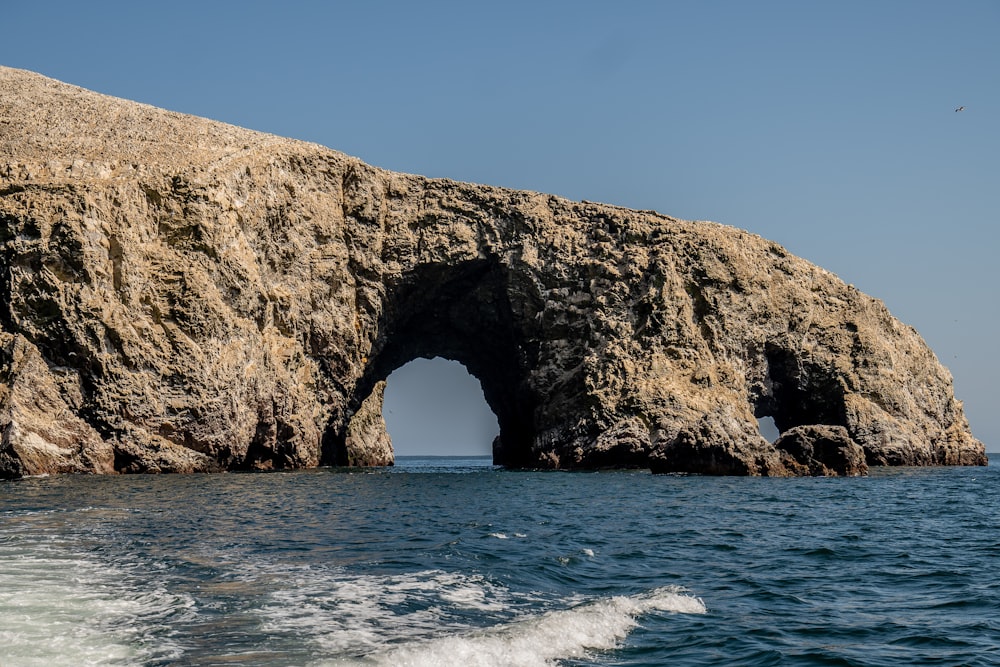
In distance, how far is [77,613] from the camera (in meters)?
10.2

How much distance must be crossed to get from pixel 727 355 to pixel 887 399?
39.9ft

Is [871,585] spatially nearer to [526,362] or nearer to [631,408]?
[631,408]

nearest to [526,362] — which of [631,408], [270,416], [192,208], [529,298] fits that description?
[529,298]

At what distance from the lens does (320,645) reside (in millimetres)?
9227

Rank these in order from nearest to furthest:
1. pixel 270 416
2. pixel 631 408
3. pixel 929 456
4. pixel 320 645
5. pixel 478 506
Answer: pixel 320 645 → pixel 478 506 → pixel 270 416 → pixel 631 408 → pixel 929 456

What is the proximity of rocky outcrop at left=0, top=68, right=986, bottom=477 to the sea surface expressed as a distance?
15897mm

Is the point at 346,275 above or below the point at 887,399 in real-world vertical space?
above

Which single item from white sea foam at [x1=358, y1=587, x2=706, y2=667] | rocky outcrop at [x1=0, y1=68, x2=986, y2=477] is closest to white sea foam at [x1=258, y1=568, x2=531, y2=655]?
white sea foam at [x1=358, y1=587, x2=706, y2=667]

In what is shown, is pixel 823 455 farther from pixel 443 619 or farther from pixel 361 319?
pixel 443 619

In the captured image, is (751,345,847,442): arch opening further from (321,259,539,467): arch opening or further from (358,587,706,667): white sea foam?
(358,587,706,667): white sea foam

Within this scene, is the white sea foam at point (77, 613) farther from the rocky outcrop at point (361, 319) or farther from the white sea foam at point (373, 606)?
the rocky outcrop at point (361, 319)

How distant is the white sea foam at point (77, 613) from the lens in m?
8.53

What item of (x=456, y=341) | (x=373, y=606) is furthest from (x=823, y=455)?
(x=373, y=606)

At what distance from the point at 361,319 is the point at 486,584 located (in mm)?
41238
